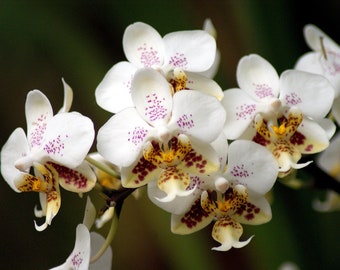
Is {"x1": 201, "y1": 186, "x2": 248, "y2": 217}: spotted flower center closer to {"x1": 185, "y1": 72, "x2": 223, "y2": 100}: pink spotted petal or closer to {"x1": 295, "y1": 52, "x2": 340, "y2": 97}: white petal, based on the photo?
{"x1": 185, "y1": 72, "x2": 223, "y2": 100}: pink spotted petal

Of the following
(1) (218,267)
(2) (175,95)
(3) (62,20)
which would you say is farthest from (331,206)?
(3) (62,20)

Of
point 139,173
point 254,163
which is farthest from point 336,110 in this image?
point 139,173

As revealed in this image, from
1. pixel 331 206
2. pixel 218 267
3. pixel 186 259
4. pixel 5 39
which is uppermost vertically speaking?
pixel 5 39

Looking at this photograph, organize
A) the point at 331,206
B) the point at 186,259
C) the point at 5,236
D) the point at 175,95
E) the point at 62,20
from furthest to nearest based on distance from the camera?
the point at 5,236, the point at 62,20, the point at 186,259, the point at 331,206, the point at 175,95

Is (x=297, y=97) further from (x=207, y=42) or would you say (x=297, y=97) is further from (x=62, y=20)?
(x=62, y=20)

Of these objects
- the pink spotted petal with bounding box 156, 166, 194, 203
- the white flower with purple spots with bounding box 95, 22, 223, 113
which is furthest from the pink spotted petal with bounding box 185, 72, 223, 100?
the pink spotted petal with bounding box 156, 166, 194, 203

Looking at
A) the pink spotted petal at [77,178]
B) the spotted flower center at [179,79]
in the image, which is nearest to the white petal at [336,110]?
the spotted flower center at [179,79]

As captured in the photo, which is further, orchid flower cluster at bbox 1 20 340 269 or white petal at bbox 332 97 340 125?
white petal at bbox 332 97 340 125
